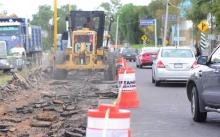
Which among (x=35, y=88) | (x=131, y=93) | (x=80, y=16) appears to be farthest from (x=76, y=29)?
(x=131, y=93)

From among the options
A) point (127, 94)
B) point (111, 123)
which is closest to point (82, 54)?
point (127, 94)

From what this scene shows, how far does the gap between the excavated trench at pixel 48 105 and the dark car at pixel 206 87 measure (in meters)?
2.32

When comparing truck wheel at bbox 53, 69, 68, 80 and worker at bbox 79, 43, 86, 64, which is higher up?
worker at bbox 79, 43, 86, 64

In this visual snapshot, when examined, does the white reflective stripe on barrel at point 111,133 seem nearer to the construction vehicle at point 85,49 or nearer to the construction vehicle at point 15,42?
the construction vehicle at point 85,49

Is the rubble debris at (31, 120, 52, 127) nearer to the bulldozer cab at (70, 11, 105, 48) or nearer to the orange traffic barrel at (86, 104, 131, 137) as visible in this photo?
the orange traffic barrel at (86, 104, 131, 137)

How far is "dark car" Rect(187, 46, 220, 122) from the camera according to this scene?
1156 centimetres

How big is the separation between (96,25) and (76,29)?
0.99 meters

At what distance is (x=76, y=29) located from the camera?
28.8m

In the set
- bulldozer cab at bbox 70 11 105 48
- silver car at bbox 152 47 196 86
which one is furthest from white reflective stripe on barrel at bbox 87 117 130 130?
bulldozer cab at bbox 70 11 105 48

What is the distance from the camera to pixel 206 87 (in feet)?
39.0

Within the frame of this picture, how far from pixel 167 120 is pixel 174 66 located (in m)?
10.7

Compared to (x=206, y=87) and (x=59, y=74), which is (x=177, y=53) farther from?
(x=206, y=87)

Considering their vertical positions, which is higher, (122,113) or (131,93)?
(122,113)

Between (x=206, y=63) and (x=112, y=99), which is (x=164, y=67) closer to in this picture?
(x=112, y=99)
